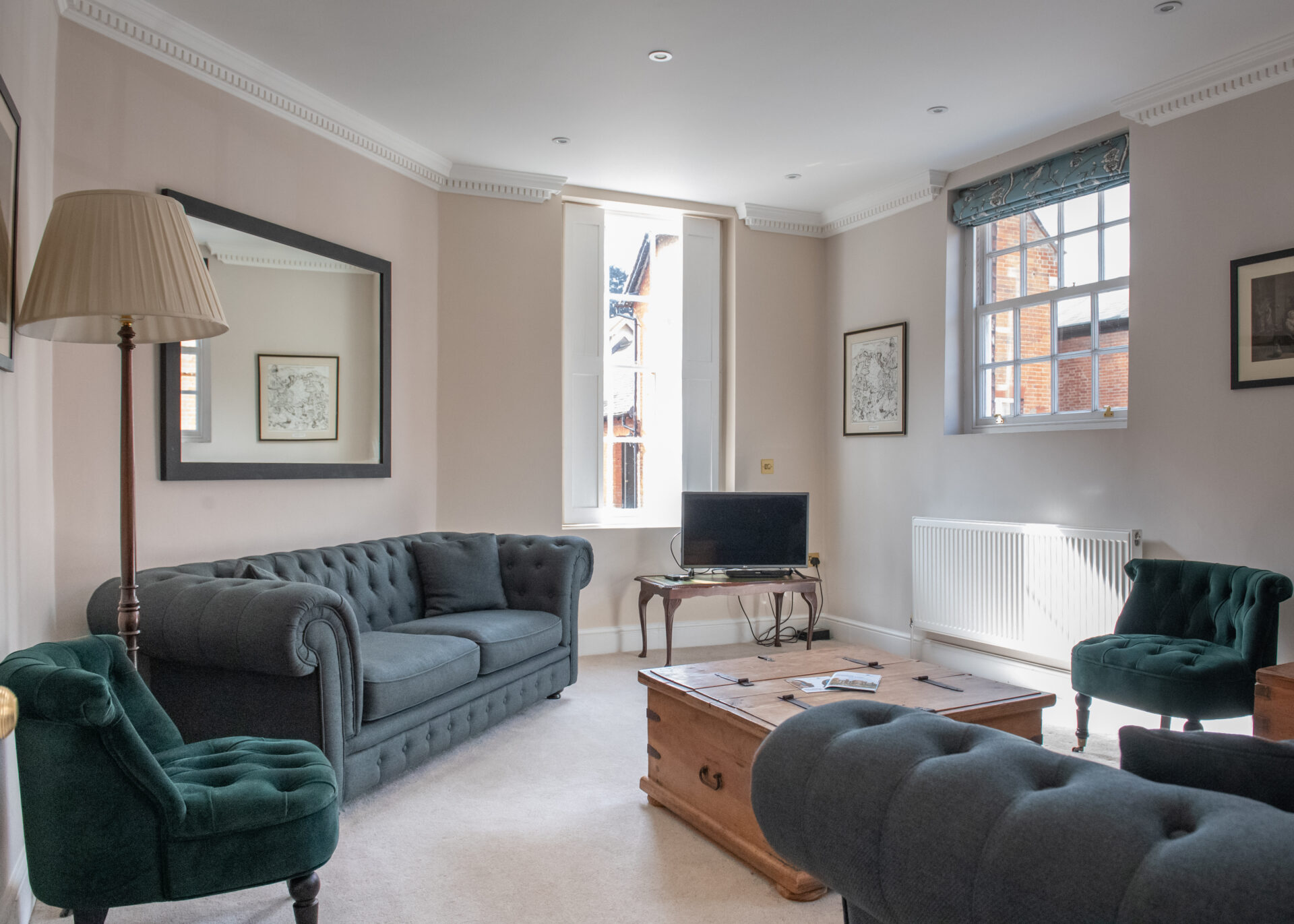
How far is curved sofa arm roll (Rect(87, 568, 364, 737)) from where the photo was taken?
255 cm

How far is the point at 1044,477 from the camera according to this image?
4.40 meters

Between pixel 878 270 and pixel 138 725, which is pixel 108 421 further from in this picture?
pixel 878 270

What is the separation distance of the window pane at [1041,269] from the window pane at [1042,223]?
0.21ft

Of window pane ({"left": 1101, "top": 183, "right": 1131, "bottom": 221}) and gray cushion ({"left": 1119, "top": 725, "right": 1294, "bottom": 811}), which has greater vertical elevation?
window pane ({"left": 1101, "top": 183, "right": 1131, "bottom": 221})

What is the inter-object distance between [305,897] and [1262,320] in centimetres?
393

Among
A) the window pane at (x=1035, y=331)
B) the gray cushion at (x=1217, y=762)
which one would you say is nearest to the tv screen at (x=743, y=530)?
the window pane at (x=1035, y=331)

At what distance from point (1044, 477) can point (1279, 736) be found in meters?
1.96

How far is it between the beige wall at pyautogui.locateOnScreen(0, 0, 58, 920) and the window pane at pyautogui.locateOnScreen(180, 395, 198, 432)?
1.75 feet

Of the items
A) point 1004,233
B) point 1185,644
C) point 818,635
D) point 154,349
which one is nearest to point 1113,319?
point 1004,233

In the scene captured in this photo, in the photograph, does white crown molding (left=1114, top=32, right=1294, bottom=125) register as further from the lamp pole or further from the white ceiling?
the lamp pole

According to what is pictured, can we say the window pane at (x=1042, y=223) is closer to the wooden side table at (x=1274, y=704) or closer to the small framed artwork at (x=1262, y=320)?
the small framed artwork at (x=1262, y=320)

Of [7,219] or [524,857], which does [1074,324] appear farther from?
[7,219]

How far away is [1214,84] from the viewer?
143 inches

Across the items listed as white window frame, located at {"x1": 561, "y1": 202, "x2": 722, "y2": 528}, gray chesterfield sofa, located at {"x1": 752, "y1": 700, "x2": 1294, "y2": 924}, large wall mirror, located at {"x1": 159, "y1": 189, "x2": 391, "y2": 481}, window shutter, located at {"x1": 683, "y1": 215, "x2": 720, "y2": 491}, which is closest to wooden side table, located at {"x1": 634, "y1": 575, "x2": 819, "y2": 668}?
white window frame, located at {"x1": 561, "y1": 202, "x2": 722, "y2": 528}
